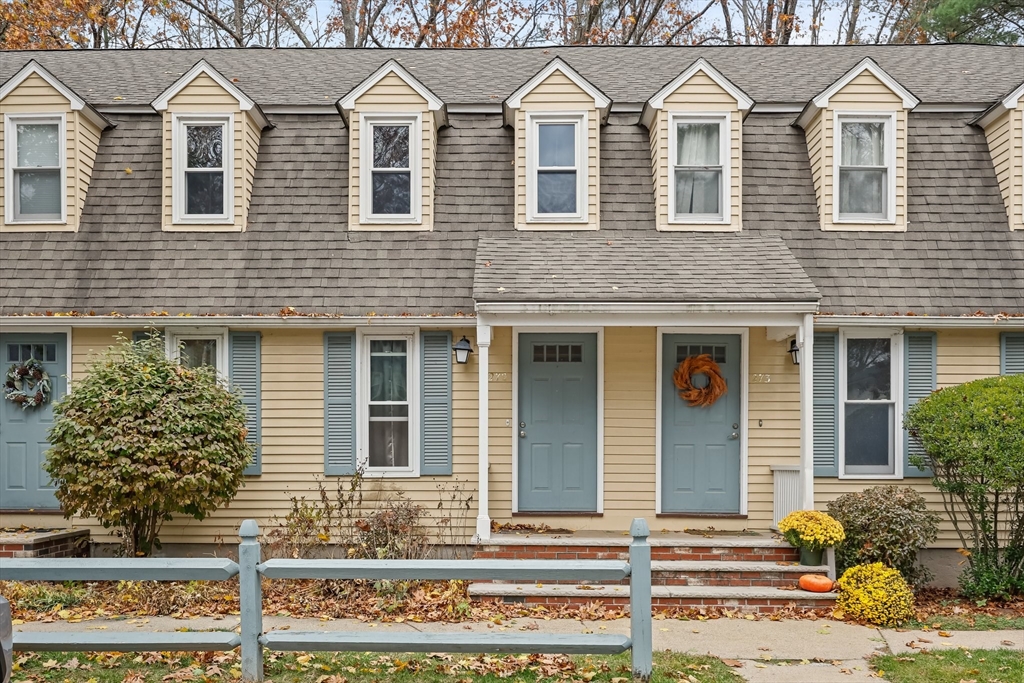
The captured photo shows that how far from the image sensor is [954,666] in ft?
20.1

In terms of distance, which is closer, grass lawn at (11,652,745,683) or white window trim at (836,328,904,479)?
grass lawn at (11,652,745,683)

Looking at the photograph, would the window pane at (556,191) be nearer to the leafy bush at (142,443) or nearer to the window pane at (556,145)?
the window pane at (556,145)

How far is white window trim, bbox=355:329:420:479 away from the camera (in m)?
9.33

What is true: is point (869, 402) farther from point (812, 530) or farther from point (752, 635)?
point (752, 635)

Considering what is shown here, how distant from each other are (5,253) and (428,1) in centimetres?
1223

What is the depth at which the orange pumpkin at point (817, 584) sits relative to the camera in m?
7.73

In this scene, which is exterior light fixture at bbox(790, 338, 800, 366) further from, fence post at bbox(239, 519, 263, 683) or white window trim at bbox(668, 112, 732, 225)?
fence post at bbox(239, 519, 263, 683)

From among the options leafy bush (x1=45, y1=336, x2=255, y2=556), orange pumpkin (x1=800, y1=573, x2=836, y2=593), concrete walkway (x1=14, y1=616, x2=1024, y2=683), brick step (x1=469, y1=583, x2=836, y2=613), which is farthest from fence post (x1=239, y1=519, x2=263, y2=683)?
orange pumpkin (x1=800, y1=573, x2=836, y2=593)

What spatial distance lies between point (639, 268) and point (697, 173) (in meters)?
1.90

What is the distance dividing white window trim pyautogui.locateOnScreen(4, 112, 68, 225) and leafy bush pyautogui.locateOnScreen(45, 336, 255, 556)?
2.51 metres

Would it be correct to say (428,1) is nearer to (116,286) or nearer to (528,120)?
(528,120)

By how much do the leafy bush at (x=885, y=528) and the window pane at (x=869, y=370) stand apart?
1.29 metres

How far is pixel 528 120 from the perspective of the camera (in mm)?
9977

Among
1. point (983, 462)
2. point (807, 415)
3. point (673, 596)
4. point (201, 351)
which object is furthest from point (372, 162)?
point (983, 462)
